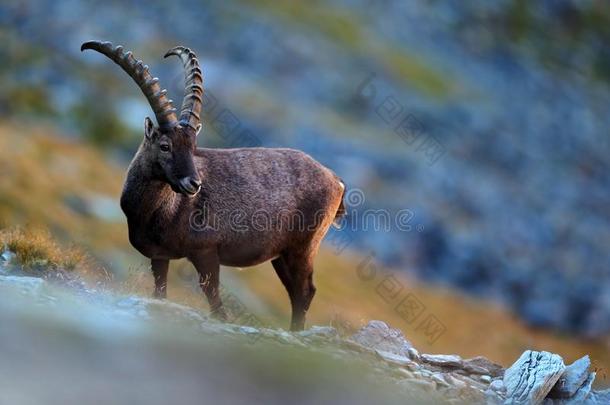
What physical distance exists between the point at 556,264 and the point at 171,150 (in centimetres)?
6354

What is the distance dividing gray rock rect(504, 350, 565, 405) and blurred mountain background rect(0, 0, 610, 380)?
33318mm

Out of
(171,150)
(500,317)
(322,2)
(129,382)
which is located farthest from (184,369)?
(322,2)

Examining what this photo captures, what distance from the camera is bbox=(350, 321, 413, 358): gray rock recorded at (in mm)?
16781

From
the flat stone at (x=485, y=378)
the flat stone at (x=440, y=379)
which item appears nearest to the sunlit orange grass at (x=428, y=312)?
the flat stone at (x=485, y=378)

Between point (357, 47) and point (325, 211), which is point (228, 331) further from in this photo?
point (357, 47)

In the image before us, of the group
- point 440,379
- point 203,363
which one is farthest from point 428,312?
point 203,363

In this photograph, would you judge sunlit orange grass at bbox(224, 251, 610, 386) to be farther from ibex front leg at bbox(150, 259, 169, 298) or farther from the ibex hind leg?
ibex front leg at bbox(150, 259, 169, 298)

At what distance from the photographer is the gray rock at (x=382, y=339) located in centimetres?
1678

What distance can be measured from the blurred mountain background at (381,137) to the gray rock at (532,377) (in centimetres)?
3332

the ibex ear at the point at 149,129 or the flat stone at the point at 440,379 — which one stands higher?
the ibex ear at the point at 149,129

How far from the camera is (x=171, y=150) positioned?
55.8 feet

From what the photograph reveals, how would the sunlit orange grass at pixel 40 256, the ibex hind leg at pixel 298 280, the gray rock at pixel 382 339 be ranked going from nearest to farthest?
the gray rock at pixel 382 339 → the sunlit orange grass at pixel 40 256 → the ibex hind leg at pixel 298 280

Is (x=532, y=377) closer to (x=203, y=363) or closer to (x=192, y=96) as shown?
(x=203, y=363)

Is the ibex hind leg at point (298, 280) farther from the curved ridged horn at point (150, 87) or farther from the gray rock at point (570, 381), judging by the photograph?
the gray rock at point (570, 381)
